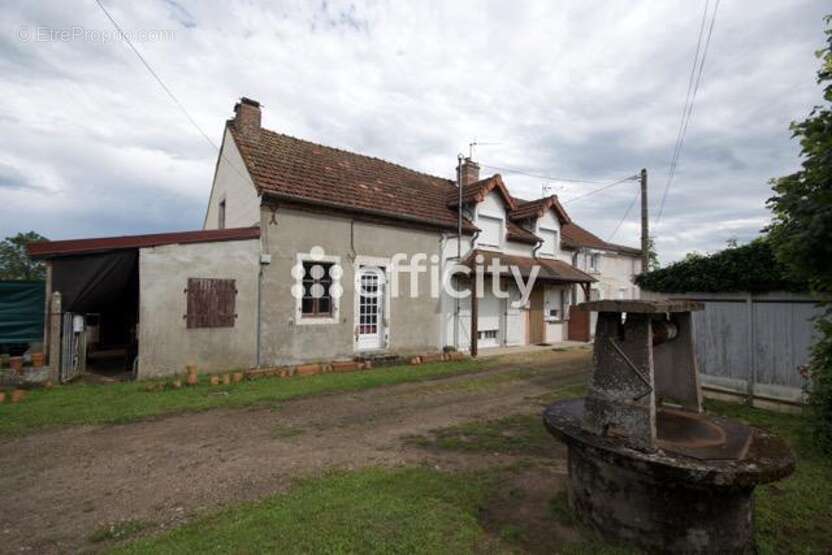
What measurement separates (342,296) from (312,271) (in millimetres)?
1142

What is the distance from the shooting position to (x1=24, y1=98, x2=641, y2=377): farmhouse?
932 centimetres

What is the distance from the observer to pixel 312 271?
460 inches

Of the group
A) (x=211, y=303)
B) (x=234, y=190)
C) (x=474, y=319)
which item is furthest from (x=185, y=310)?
(x=474, y=319)

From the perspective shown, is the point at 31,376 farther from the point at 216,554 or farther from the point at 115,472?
the point at 216,554

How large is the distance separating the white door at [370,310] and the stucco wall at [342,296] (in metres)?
0.27

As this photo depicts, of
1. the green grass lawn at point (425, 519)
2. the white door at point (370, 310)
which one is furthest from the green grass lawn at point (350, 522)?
the white door at point (370, 310)

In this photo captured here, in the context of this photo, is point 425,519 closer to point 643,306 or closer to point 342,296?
point 643,306

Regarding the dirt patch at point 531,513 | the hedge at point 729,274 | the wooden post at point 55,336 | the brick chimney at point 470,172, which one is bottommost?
the dirt patch at point 531,513

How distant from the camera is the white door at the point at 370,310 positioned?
1262 centimetres

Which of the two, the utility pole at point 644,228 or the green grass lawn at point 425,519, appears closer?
the green grass lawn at point 425,519

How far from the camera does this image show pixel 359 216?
12.5 metres

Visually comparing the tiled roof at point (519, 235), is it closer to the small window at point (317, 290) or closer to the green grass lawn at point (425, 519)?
the small window at point (317, 290)

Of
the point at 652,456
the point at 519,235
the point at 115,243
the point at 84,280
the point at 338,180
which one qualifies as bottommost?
the point at 652,456

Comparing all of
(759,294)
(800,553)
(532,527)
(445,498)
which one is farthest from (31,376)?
(759,294)
